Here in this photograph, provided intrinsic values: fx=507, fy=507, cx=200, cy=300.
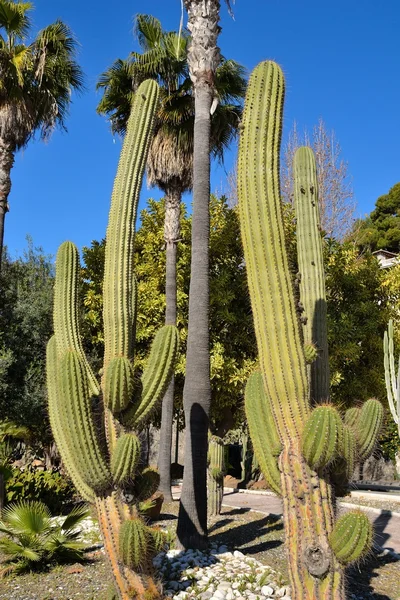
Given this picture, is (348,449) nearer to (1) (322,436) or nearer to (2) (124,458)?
(1) (322,436)

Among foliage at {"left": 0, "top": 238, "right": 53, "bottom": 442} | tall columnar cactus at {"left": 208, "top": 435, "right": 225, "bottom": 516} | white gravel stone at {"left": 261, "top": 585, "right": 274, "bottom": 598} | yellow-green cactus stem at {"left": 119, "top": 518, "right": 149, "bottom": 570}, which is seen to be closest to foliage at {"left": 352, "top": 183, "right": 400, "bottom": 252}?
foliage at {"left": 0, "top": 238, "right": 53, "bottom": 442}

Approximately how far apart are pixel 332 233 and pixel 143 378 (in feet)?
60.1

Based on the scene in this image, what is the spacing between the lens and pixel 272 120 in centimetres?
427

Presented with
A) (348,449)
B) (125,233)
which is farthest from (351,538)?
(125,233)

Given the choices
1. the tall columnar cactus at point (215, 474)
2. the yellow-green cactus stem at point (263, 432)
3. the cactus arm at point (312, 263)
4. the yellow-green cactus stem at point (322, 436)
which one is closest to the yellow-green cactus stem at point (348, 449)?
the yellow-green cactus stem at point (322, 436)

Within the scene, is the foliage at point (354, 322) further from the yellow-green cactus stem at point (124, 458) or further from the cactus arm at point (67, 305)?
the yellow-green cactus stem at point (124, 458)

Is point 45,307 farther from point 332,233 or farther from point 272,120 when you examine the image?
point 332,233

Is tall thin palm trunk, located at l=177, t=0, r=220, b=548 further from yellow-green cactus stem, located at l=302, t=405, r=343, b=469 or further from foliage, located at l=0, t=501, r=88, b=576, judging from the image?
yellow-green cactus stem, located at l=302, t=405, r=343, b=469

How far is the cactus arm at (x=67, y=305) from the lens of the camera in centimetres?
539

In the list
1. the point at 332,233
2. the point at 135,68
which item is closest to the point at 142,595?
the point at 135,68

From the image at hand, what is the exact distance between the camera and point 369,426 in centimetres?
452

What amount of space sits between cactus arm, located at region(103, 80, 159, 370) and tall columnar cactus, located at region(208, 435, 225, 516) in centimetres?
520

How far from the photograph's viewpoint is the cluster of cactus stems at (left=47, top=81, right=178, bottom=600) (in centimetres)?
450

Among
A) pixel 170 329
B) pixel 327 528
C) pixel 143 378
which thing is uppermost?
pixel 170 329
